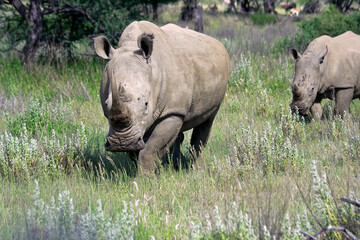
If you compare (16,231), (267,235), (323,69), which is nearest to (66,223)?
(16,231)

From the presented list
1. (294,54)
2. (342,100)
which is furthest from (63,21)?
(342,100)

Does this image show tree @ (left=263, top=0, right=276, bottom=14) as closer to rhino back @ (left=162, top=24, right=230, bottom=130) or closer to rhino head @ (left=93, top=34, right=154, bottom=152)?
rhino back @ (left=162, top=24, right=230, bottom=130)

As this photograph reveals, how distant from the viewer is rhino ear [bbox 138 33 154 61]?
425 cm

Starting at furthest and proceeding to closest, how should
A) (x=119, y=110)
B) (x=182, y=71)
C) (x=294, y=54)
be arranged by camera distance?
(x=294, y=54), (x=182, y=71), (x=119, y=110)

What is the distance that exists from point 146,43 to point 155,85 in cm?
35

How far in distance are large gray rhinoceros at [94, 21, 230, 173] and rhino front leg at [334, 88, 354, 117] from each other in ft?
7.90

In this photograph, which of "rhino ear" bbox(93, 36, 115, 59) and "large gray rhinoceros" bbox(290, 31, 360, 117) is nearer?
"rhino ear" bbox(93, 36, 115, 59)

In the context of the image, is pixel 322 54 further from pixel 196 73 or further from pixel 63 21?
pixel 63 21

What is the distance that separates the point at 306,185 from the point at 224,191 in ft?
2.17

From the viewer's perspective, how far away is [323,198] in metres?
3.21

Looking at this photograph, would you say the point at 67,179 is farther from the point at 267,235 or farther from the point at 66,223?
the point at 267,235

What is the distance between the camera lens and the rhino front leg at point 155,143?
4.57 m

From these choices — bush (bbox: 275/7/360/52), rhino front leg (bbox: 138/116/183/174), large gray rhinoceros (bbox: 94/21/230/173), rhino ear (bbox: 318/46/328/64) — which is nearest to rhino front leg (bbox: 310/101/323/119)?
rhino ear (bbox: 318/46/328/64)

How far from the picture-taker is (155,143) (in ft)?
15.0
